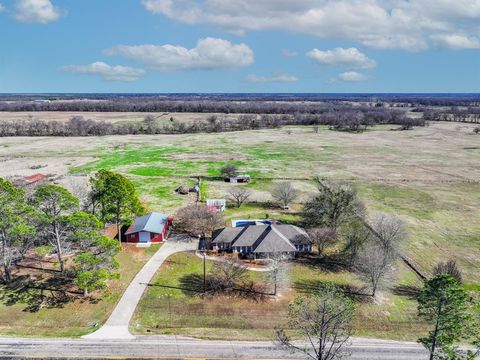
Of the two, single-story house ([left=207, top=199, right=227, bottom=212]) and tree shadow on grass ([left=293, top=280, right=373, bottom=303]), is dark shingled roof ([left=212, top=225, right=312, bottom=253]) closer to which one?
tree shadow on grass ([left=293, top=280, right=373, bottom=303])

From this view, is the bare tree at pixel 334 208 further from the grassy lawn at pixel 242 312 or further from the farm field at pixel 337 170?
the grassy lawn at pixel 242 312

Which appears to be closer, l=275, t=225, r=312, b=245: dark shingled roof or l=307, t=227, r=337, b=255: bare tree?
l=307, t=227, r=337, b=255: bare tree

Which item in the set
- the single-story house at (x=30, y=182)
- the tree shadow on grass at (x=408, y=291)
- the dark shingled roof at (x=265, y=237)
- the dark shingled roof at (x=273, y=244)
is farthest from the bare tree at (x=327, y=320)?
the single-story house at (x=30, y=182)

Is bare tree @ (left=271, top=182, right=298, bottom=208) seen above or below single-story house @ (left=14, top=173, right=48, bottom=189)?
below

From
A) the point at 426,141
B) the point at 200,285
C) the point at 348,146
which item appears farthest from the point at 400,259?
the point at 426,141

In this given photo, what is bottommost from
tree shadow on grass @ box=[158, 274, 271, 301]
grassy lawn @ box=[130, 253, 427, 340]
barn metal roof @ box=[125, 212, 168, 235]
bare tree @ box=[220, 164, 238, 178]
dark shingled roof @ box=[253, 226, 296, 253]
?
grassy lawn @ box=[130, 253, 427, 340]

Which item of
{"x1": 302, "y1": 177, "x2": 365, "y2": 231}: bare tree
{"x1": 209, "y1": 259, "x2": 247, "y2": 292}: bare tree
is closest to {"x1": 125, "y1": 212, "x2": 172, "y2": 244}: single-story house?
{"x1": 209, "y1": 259, "x2": 247, "y2": 292}: bare tree

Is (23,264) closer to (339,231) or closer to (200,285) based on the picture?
(200,285)
